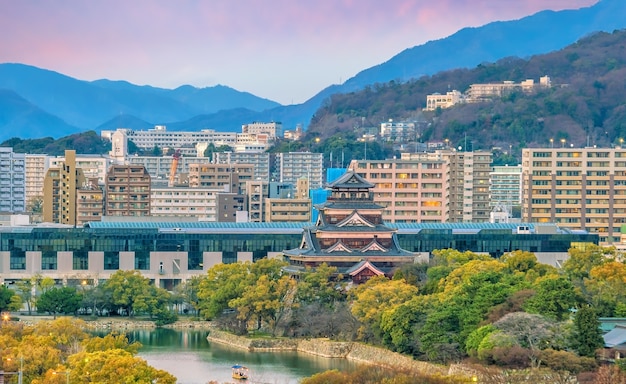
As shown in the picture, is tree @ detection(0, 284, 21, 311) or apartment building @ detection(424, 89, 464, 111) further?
apartment building @ detection(424, 89, 464, 111)

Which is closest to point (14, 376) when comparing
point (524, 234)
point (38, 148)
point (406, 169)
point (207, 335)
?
point (207, 335)

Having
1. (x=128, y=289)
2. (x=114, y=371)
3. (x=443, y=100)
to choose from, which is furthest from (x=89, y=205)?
(x=443, y=100)

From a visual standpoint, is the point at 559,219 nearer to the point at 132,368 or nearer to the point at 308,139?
the point at 132,368

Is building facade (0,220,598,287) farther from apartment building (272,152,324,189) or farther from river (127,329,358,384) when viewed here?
apartment building (272,152,324,189)

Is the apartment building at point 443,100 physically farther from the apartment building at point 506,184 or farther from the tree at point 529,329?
the tree at point 529,329

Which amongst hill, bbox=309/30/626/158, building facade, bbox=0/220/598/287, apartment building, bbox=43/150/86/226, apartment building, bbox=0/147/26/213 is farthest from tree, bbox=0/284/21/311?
hill, bbox=309/30/626/158
